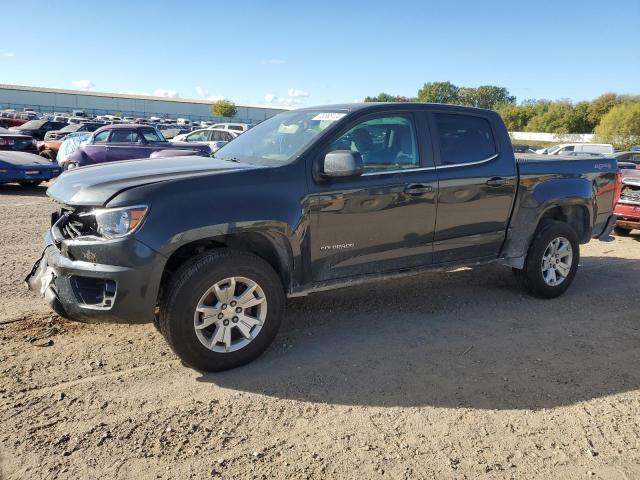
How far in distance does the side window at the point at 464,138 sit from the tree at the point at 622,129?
128 ft

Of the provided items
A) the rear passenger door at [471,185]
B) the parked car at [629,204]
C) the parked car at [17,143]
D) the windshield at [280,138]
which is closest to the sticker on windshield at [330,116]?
the windshield at [280,138]

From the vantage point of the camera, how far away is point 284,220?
386 cm

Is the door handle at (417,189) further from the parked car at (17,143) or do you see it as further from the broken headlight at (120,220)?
the parked car at (17,143)

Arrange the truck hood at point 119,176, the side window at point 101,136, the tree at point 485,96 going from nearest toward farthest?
1. the truck hood at point 119,176
2. the side window at point 101,136
3. the tree at point 485,96

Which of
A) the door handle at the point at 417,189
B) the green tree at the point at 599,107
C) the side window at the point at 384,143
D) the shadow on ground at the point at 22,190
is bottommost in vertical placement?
the shadow on ground at the point at 22,190

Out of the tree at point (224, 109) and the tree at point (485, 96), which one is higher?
the tree at point (485, 96)

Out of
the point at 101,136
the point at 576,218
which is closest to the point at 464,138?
the point at 576,218

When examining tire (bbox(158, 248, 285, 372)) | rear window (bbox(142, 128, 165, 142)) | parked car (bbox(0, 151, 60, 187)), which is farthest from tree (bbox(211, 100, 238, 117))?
tire (bbox(158, 248, 285, 372))

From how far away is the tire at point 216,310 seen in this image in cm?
354

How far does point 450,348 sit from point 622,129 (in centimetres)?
4215

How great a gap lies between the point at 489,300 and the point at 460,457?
290 cm

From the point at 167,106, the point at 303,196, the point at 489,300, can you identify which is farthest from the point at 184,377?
the point at 167,106

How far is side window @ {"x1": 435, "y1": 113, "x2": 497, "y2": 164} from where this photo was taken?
4816 millimetres

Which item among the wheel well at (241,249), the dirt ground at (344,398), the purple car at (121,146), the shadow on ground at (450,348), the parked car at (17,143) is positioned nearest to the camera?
the dirt ground at (344,398)
